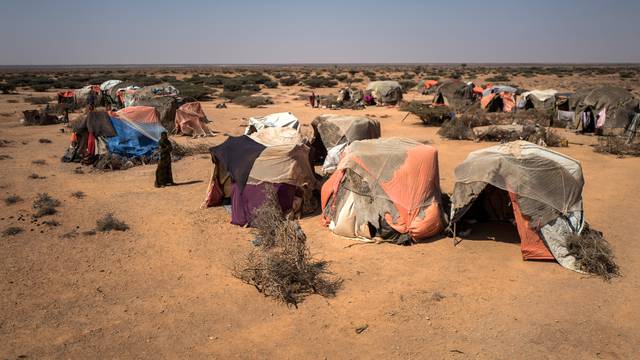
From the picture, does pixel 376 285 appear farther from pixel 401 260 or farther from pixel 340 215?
pixel 340 215

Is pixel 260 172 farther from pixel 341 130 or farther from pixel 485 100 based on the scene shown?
pixel 485 100

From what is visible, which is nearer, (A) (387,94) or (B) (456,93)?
(B) (456,93)

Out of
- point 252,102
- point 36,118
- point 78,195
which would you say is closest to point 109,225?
point 78,195

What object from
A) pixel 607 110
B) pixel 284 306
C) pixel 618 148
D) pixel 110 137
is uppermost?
pixel 607 110

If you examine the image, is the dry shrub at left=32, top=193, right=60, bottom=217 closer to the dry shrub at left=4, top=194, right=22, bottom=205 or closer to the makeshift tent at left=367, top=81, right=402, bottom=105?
the dry shrub at left=4, top=194, right=22, bottom=205

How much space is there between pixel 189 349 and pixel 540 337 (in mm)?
4631

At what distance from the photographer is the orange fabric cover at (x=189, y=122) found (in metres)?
19.8

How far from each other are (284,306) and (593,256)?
5326 millimetres

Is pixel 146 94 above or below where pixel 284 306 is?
above

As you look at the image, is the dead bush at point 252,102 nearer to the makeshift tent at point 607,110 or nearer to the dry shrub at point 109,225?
the makeshift tent at point 607,110

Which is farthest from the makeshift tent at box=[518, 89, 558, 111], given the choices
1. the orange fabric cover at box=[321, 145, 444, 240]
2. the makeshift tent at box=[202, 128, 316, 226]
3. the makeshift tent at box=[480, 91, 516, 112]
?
the makeshift tent at box=[202, 128, 316, 226]

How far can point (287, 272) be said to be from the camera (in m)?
7.03

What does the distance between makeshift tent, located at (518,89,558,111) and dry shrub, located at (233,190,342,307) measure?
20.6m

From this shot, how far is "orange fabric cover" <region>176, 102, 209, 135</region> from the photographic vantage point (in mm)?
19766
